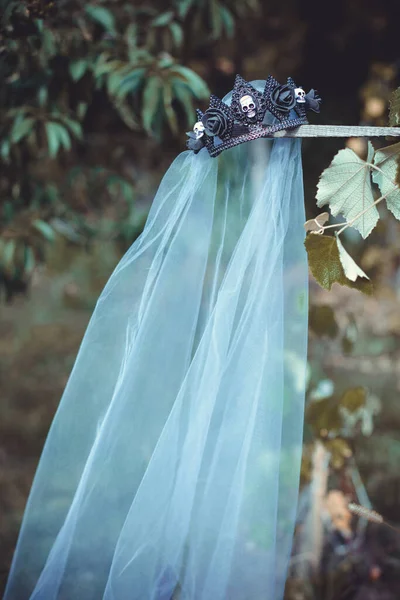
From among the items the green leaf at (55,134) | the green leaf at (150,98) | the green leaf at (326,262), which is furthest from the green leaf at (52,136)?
the green leaf at (326,262)

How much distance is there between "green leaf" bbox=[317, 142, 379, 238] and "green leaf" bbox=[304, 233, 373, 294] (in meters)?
0.04

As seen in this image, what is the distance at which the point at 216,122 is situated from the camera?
0.79 meters

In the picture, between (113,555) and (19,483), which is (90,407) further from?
(19,483)

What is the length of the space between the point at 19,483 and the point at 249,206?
1256 millimetres

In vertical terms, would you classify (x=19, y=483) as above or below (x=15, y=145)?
below

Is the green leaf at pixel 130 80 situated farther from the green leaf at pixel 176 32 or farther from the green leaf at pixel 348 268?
the green leaf at pixel 348 268

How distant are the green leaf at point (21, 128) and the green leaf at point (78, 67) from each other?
0.15 meters

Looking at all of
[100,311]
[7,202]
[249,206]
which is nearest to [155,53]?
[7,202]

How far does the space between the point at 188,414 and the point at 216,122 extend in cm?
40

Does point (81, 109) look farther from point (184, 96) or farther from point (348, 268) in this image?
point (348, 268)

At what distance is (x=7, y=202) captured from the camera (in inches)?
61.6

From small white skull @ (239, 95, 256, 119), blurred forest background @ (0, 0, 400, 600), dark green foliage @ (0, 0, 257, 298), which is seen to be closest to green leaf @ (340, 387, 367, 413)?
blurred forest background @ (0, 0, 400, 600)

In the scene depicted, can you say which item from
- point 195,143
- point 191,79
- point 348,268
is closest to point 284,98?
point 195,143

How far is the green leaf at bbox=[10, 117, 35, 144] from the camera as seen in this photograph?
1394 mm
